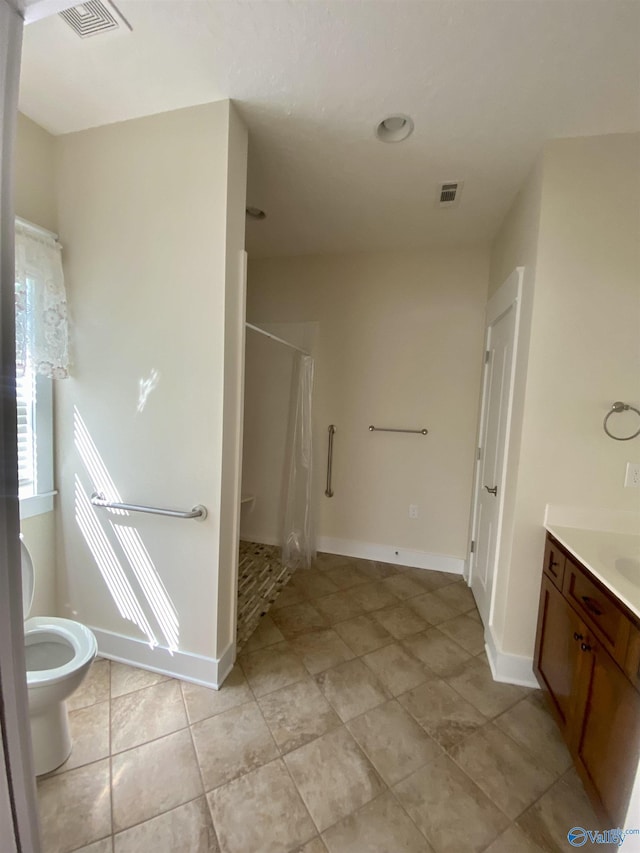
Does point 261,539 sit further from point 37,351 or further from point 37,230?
point 37,230

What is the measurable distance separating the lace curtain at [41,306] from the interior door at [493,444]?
225cm

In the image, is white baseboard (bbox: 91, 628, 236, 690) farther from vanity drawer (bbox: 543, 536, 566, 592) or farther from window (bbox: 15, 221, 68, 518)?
vanity drawer (bbox: 543, 536, 566, 592)

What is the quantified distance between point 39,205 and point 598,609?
2.87 metres

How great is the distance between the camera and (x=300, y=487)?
283 cm

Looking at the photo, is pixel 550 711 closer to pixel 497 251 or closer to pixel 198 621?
pixel 198 621

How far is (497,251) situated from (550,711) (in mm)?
2623

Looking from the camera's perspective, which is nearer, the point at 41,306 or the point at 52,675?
the point at 52,675

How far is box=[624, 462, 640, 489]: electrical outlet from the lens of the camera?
151 cm

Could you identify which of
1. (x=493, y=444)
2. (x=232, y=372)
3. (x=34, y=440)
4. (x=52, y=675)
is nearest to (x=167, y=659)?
(x=52, y=675)

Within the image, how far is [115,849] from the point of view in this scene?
3.39 feet

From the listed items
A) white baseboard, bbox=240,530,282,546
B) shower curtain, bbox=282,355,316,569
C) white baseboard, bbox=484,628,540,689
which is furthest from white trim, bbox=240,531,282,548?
white baseboard, bbox=484,628,540,689

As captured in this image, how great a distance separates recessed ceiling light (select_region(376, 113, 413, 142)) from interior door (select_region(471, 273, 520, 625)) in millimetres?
899

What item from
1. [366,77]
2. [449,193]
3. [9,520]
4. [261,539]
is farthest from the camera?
[261,539]

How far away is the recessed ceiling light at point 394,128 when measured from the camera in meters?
1.49
